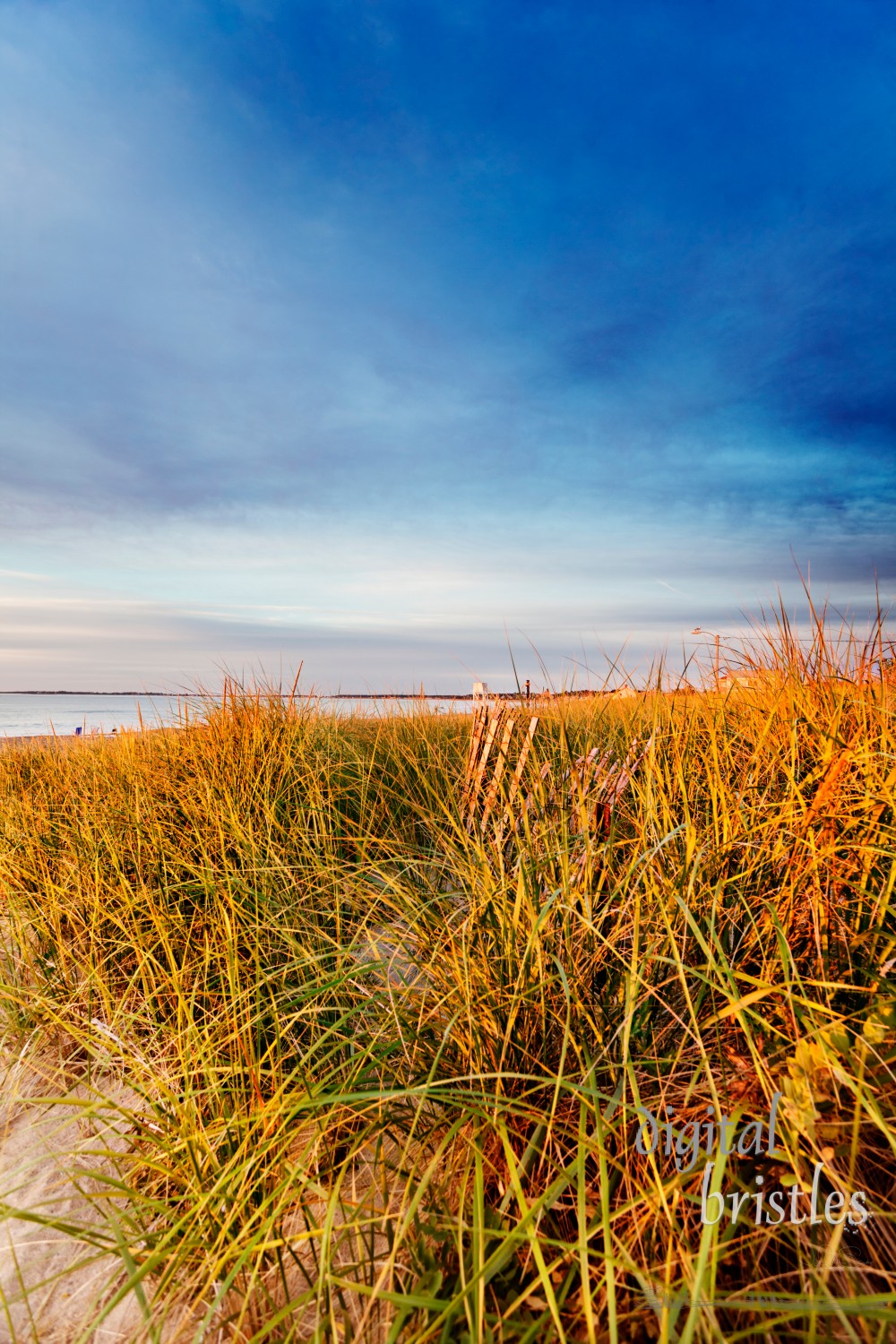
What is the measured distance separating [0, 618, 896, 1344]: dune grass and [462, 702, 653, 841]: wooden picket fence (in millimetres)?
105

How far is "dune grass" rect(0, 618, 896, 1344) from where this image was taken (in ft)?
3.33

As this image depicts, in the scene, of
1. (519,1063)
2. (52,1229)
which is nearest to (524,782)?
(519,1063)

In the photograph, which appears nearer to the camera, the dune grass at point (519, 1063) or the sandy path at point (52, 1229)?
the dune grass at point (519, 1063)

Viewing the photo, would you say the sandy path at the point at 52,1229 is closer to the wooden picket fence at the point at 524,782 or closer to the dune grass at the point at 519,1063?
the dune grass at the point at 519,1063

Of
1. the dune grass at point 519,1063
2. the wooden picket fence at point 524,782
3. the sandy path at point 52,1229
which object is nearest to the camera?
the dune grass at point 519,1063

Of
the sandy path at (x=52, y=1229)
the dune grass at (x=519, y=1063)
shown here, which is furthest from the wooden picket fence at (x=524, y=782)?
the sandy path at (x=52, y=1229)

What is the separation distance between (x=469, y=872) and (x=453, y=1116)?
0.58 m

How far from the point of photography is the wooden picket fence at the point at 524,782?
2.11 meters

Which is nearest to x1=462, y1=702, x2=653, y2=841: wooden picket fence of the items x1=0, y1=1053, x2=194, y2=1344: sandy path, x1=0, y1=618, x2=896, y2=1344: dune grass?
x1=0, y1=618, x2=896, y2=1344: dune grass

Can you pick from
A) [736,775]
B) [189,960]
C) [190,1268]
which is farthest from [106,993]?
[736,775]

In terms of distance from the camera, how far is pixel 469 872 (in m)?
1.82

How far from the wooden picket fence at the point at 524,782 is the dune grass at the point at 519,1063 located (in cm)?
11

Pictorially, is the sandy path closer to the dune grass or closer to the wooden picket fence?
the dune grass

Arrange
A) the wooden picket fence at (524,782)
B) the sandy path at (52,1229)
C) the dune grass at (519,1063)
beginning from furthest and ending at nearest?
the wooden picket fence at (524,782), the sandy path at (52,1229), the dune grass at (519,1063)
